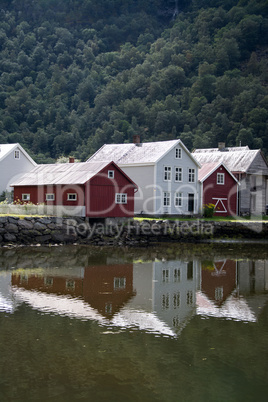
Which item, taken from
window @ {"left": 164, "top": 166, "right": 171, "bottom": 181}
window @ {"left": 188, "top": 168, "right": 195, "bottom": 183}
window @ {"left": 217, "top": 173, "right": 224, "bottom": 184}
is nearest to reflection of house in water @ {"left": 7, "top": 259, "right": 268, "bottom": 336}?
window @ {"left": 164, "top": 166, "right": 171, "bottom": 181}

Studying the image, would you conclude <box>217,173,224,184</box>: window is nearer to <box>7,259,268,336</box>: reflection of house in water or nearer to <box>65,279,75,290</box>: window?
<box>7,259,268,336</box>: reflection of house in water

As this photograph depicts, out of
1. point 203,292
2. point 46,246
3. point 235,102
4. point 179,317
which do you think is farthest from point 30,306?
point 235,102

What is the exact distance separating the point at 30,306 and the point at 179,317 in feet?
13.7

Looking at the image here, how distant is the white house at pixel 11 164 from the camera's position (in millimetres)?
47844

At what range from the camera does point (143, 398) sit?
941cm

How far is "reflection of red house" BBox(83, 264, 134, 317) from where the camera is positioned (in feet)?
Answer: 52.4

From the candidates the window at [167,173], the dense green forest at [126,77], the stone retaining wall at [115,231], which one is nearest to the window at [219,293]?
the stone retaining wall at [115,231]

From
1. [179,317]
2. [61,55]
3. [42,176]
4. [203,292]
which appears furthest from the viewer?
[61,55]

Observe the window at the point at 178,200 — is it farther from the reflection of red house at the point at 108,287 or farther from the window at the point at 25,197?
the reflection of red house at the point at 108,287

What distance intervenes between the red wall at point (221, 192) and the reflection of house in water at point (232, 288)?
67.9 feet

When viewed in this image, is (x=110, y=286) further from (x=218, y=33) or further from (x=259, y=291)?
(x=218, y=33)

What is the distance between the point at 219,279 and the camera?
2166 cm

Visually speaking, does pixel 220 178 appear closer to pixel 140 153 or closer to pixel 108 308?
pixel 140 153

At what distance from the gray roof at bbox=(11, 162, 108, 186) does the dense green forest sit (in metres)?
52.5
